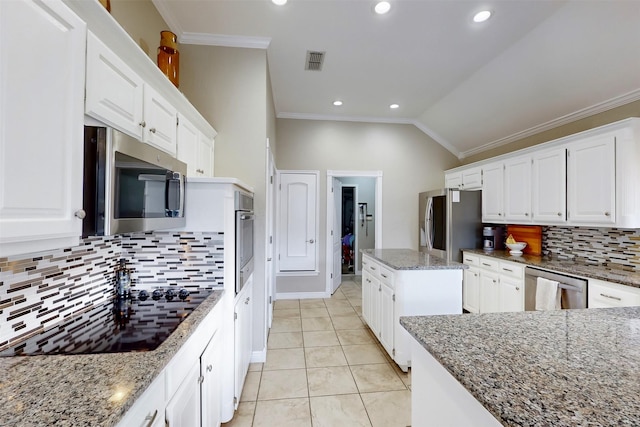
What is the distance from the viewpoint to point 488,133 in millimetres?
4008

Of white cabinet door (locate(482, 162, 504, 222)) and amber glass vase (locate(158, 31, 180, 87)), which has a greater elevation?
amber glass vase (locate(158, 31, 180, 87))

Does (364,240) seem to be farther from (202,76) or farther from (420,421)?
(420,421)

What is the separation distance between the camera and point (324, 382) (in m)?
2.28

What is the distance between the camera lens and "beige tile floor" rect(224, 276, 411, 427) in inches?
74.6

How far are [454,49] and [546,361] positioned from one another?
288 cm

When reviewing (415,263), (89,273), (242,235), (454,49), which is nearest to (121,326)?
(89,273)

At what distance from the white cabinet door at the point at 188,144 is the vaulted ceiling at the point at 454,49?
101 centimetres

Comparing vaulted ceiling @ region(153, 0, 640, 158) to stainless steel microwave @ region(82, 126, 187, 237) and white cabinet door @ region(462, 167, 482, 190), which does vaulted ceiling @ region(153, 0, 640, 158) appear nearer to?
white cabinet door @ region(462, 167, 482, 190)

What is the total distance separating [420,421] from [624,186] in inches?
104

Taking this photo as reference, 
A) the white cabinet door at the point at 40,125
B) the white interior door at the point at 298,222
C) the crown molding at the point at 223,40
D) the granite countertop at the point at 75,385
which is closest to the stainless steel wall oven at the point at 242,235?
the granite countertop at the point at 75,385


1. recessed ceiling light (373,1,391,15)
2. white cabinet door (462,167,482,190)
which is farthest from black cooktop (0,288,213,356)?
white cabinet door (462,167,482,190)

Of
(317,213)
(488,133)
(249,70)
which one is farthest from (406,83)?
(317,213)

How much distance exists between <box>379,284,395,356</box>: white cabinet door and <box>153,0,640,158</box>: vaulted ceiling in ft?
7.82

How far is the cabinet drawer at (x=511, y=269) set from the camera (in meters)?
2.92
